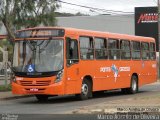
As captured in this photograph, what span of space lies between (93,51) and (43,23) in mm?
7802

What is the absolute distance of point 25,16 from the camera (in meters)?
30.6

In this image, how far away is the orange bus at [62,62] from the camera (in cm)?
2150

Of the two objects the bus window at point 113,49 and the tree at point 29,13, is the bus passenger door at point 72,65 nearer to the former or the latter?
the bus window at point 113,49

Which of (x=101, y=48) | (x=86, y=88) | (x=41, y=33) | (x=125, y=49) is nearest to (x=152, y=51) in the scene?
(x=125, y=49)

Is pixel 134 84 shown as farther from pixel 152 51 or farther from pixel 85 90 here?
pixel 85 90

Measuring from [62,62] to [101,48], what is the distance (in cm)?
376

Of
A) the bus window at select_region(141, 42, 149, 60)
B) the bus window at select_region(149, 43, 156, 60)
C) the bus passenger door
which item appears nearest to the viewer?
the bus passenger door

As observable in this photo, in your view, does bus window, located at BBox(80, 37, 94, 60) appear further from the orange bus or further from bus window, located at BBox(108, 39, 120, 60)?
bus window, located at BBox(108, 39, 120, 60)

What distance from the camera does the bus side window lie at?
21.9m

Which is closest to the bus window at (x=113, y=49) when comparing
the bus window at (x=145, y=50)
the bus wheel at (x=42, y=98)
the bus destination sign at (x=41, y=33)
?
the bus window at (x=145, y=50)

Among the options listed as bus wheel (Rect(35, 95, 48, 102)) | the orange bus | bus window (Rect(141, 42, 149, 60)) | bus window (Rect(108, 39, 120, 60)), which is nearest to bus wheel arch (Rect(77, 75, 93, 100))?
the orange bus

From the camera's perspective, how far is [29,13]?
30.7 m

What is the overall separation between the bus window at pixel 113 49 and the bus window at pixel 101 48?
42 centimetres

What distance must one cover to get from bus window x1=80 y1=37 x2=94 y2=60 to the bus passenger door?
0.56m
